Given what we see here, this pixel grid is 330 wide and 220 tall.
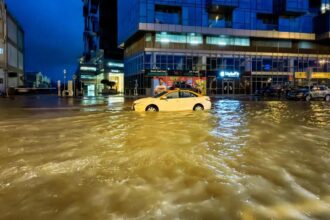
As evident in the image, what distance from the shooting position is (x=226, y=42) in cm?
5541

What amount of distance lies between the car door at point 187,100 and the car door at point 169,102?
0.30 m

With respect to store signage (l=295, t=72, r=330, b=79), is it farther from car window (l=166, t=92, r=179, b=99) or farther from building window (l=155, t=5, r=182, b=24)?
car window (l=166, t=92, r=179, b=99)

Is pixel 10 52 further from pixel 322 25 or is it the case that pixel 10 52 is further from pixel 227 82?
pixel 322 25

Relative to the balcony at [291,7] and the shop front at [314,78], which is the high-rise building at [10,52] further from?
the shop front at [314,78]

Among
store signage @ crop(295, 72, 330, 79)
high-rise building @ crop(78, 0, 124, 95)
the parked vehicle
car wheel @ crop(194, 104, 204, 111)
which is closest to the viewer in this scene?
car wheel @ crop(194, 104, 204, 111)

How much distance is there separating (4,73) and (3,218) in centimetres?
6210

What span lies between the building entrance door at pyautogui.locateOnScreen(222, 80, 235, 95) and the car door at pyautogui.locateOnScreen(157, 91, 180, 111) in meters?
37.4

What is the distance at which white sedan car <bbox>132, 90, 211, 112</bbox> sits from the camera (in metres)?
19.1

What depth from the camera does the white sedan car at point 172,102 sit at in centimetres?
1908

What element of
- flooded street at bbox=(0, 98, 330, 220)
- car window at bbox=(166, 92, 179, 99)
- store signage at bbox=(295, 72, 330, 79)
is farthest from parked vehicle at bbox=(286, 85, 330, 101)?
store signage at bbox=(295, 72, 330, 79)

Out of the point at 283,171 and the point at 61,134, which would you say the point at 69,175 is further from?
the point at 61,134

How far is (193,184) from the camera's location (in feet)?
18.8

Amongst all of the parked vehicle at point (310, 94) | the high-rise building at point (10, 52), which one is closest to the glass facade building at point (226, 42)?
the parked vehicle at point (310, 94)

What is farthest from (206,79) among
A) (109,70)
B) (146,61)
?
(109,70)
